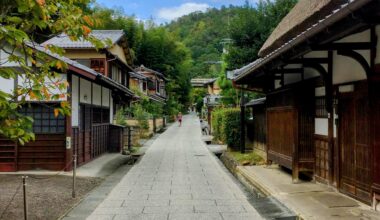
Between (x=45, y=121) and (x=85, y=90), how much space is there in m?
2.69

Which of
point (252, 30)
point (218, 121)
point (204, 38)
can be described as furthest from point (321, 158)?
point (204, 38)

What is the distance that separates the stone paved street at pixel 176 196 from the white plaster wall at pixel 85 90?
3.30 m

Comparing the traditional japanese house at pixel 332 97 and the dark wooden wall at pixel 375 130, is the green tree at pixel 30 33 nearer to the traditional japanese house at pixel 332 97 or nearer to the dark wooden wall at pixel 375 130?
the traditional japanese house at pixel 332 97

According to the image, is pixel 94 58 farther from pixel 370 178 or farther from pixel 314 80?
pixel 370 178

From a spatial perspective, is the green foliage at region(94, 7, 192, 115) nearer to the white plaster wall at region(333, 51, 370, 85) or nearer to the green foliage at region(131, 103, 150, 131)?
the green foliage at region(131, 103, 150, 131)

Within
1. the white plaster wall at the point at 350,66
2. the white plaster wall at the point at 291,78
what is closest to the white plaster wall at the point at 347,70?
the white plaster wall at the point at 350,66

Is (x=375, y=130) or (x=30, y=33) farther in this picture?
(x=375, y=130)

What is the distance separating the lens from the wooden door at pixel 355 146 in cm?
835

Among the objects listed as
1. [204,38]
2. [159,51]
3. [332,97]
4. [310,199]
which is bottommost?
[310,199]

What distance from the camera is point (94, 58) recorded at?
93.4 ft

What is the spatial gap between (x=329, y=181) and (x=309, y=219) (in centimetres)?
308

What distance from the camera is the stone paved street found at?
9.25 meters

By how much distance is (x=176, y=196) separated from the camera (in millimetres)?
11391

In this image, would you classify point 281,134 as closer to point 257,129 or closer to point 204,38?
point 257,129
